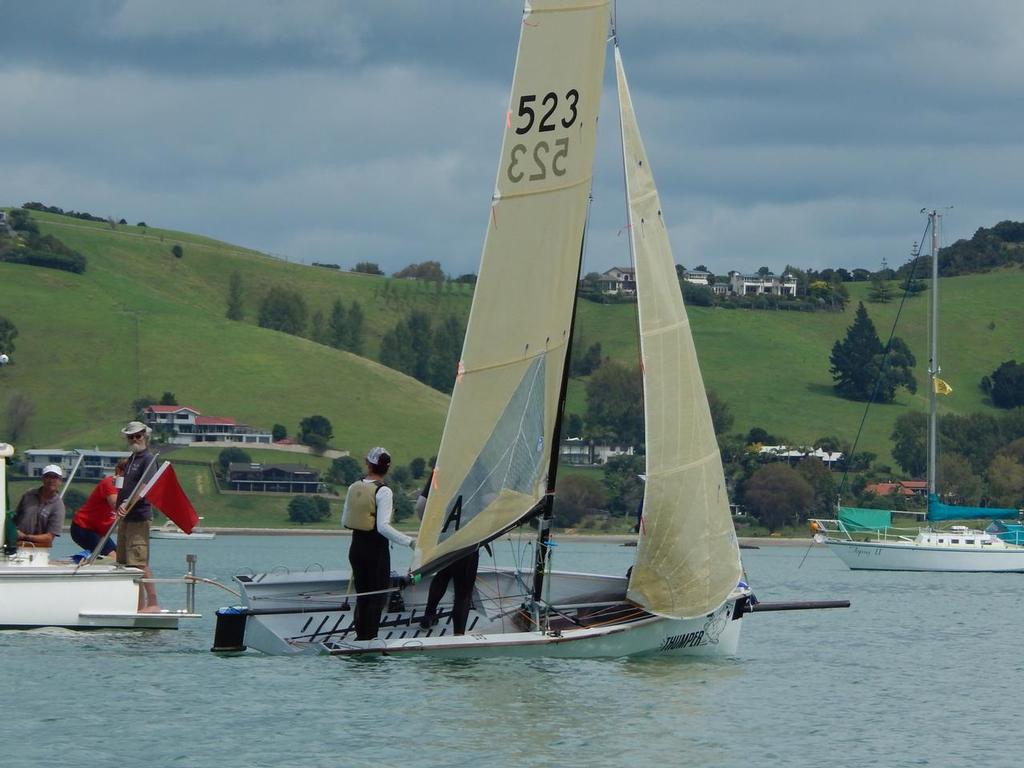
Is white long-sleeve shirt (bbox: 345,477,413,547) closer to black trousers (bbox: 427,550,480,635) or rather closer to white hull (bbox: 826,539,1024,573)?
black trousers (bbox: 427,550,480,635)

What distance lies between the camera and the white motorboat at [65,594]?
23.6 meters

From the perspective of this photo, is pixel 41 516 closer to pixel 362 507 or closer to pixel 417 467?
pixel 362 507

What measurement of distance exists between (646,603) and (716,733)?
4.39 meters

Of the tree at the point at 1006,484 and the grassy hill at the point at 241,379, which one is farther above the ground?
the grassy hill at the point at 241,379

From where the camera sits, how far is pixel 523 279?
22.2 meters

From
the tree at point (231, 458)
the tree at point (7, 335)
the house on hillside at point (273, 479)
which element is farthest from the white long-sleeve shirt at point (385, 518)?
the tree at point (7, 335)

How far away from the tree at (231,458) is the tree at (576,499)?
2553 centimetres

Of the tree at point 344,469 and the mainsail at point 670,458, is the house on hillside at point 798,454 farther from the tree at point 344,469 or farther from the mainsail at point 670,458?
the mainsail at point 670,458

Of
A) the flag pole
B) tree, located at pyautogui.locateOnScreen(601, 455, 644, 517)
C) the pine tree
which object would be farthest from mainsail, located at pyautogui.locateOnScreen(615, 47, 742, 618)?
the pine tree

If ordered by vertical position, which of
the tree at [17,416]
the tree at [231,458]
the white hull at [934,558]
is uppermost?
the tree at [17,416]

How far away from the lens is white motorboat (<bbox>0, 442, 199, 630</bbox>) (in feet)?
77.6

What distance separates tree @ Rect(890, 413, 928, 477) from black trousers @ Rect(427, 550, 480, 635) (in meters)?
143

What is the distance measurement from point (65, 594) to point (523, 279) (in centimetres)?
706

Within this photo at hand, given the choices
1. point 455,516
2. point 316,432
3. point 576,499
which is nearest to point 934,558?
point 455,516
